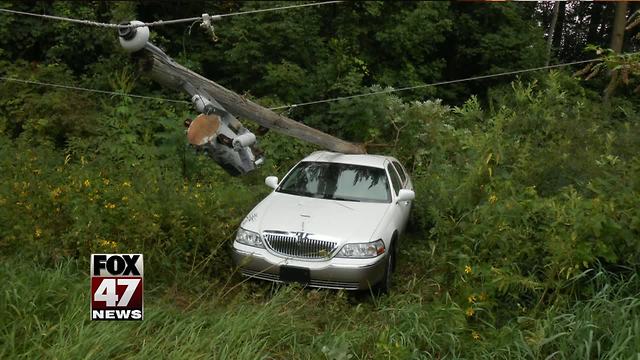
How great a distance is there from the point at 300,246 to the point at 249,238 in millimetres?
562

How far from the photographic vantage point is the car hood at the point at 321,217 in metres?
5.48

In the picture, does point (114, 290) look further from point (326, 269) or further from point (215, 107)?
point (215, 107)

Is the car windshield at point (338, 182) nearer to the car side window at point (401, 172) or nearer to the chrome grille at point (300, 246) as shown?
the car side window at point (401, 172)

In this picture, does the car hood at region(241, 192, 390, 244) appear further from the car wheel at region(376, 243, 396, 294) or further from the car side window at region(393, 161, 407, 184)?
the car side window at region(393, 161, 407, 184)

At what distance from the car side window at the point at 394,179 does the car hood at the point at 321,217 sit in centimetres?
72

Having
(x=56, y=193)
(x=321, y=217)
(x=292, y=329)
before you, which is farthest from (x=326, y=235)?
(x=56, y=193)

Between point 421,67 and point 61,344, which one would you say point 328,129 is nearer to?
point 421,67

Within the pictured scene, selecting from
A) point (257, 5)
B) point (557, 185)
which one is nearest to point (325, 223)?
point (557, 185)

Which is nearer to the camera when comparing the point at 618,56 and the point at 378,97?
the point at 618,56

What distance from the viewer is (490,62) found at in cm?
1595

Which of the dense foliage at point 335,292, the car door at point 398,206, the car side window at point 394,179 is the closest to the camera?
the dense foliage at point 335,292

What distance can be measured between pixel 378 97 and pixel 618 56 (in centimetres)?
690

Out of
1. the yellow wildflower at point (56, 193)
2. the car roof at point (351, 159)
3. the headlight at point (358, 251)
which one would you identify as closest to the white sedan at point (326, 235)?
the headlight at point (358, 251)

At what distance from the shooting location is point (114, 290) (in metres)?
3.31
